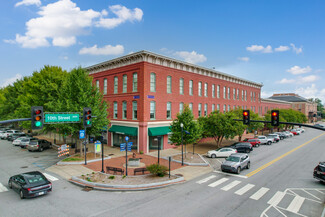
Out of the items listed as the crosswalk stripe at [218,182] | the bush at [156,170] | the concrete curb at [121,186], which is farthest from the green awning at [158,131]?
the crosswalk stripe at [218,182]

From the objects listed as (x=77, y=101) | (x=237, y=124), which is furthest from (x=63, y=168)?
(x=237, y=124)

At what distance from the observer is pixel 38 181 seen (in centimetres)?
1366

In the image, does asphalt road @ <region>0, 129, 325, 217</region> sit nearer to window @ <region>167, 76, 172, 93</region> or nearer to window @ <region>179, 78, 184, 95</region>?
window @ <region>167, 76, 172, 93</region>

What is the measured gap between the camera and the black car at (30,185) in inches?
507

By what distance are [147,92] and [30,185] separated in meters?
19.4

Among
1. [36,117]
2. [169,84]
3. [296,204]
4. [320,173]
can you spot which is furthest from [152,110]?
[296,204]

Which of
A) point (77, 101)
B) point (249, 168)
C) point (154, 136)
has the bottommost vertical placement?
point (249, 168)

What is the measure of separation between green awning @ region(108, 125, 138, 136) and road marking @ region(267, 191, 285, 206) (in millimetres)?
19824

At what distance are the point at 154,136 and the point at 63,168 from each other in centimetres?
1401

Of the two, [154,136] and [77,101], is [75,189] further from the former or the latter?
[154,136]

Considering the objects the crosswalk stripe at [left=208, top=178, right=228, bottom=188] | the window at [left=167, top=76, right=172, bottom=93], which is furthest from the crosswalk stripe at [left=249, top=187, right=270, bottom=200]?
→ the window at [left=167, top=76, right=172, bottom=93]

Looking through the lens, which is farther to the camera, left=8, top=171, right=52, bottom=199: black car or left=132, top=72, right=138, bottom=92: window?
left=132, top=72, right=138, bottom=92: window

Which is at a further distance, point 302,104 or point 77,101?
point 302,104

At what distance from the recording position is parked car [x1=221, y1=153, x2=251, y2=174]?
19.2m
